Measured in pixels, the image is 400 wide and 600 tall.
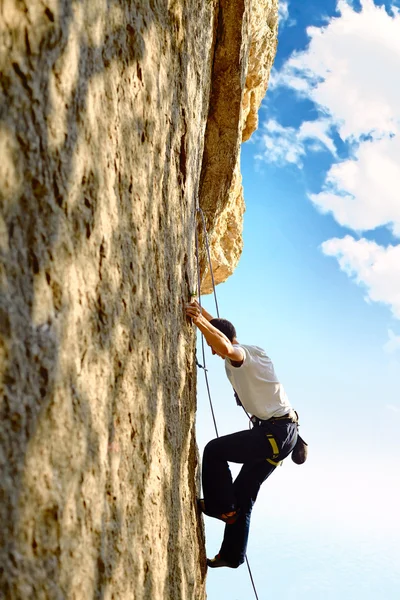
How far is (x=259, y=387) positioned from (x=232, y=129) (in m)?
4.09

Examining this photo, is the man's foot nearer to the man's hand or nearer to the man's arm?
the man's arm

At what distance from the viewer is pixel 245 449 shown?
551cm

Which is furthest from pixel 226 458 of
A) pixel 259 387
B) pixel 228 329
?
pixel 228 329

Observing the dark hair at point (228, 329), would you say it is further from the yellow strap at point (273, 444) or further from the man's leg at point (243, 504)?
the man's leg at point (243, 504)

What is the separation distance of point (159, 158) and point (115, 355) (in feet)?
5.20

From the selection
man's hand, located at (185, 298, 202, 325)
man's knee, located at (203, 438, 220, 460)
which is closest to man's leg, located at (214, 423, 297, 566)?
man's knee, located at (203, 438, 220, 460)

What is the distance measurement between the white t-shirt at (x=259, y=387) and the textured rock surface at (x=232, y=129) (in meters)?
3.07

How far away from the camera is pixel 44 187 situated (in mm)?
2303

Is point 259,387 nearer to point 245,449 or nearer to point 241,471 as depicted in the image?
point 245,449

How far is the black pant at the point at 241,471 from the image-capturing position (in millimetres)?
5488

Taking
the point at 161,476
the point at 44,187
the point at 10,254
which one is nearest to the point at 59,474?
the point at 10,254

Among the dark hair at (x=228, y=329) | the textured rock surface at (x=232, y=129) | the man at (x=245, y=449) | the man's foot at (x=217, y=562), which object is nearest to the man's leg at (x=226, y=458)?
the man at (x=245, y=449)

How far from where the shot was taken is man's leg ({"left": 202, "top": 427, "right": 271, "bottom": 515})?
18.0ft

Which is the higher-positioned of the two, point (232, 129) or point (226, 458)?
point (232, 129)
